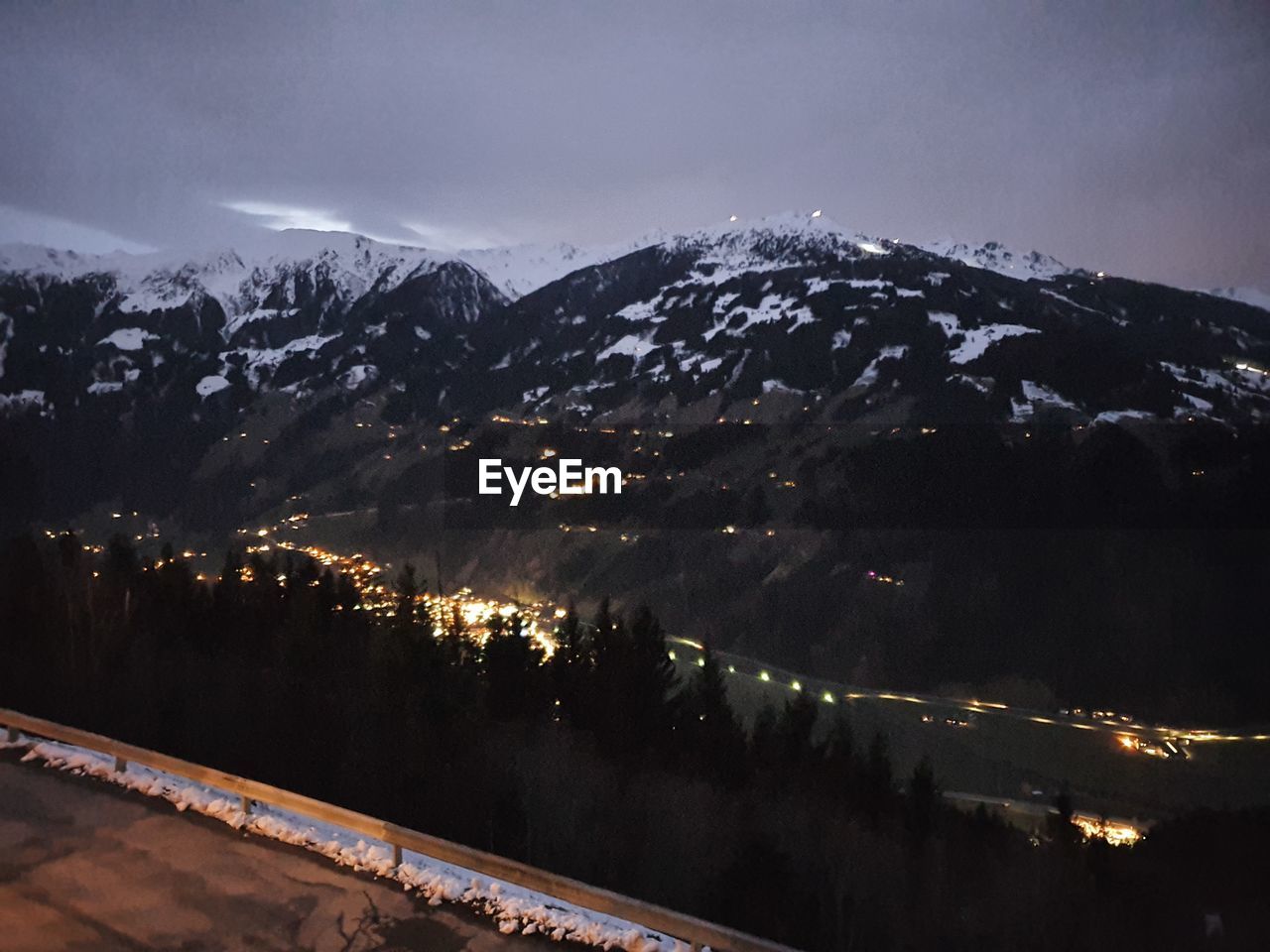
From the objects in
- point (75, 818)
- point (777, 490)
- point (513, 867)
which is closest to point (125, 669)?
point (75, 818)

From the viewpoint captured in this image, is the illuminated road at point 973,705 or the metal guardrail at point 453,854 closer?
the metal guardrail at point 453,854

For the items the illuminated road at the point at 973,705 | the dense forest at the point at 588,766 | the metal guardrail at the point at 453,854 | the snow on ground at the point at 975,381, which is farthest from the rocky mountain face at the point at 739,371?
the metal guardrail at the point at 453,854

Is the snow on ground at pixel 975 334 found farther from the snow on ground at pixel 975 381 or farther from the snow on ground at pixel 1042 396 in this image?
the snow on ground at pixel 1042 396

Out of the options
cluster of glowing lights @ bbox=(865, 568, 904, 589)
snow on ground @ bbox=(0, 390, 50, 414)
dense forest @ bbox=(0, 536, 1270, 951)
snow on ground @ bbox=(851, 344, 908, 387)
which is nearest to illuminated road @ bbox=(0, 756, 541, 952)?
dense forest @ bbox=(0, 536, 1270, 951)

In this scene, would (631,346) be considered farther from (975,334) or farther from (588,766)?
(588,766)

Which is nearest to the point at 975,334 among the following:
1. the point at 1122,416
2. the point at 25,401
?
the point at 1122,416
